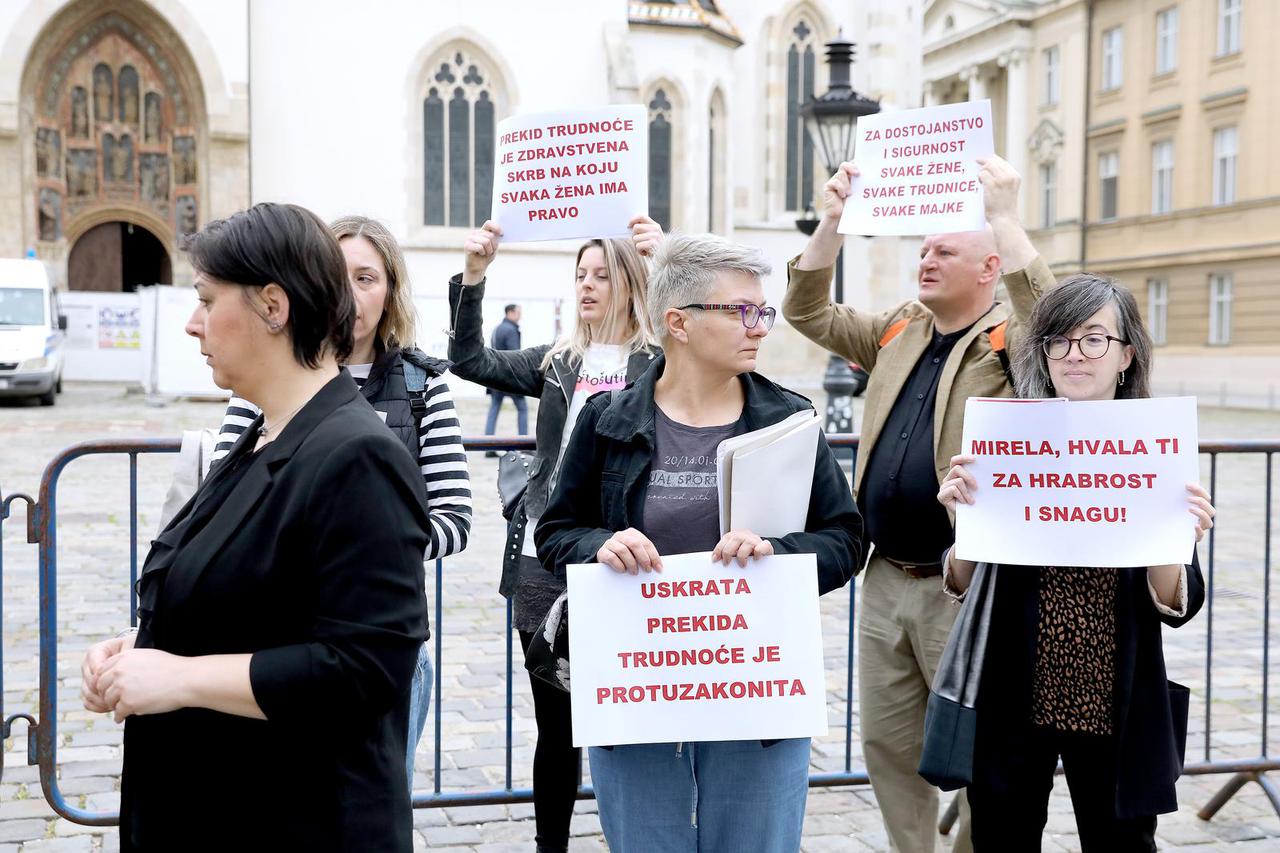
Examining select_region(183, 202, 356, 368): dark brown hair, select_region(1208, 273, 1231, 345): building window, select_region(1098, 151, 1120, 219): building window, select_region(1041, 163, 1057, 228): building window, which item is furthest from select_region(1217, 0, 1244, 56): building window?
select_region(183, 202, 356, 368): dark brown hair

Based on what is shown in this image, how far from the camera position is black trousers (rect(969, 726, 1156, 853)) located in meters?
2.97

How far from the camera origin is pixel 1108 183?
132ft

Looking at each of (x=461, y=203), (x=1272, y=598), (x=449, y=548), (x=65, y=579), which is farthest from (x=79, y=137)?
(x=449, y=548)

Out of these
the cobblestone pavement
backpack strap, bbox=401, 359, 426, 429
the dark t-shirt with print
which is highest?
backpack strap, bbox=401, 359, 426, 429

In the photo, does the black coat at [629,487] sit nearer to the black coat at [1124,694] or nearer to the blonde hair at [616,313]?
the black coat at [1124,694]

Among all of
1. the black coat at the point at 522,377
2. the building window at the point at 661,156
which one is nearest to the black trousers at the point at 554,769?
the black coat at the point at 522,377

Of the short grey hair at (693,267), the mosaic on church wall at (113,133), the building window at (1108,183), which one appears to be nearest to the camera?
the short grey hair at (693,267)

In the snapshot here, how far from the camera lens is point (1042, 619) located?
3.02 metres

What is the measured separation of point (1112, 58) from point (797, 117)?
12250 millimetres

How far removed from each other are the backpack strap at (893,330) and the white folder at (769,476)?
3.82 ft

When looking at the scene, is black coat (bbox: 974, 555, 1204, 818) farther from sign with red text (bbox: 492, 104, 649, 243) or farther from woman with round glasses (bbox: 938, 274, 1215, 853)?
sign with red text (bbox: 492, 104, 649, 243)

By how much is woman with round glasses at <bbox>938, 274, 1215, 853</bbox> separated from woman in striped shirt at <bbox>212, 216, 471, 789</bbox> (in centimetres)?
122

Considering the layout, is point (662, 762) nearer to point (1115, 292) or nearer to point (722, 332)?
point (722, 332)

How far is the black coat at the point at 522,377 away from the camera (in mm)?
3850
